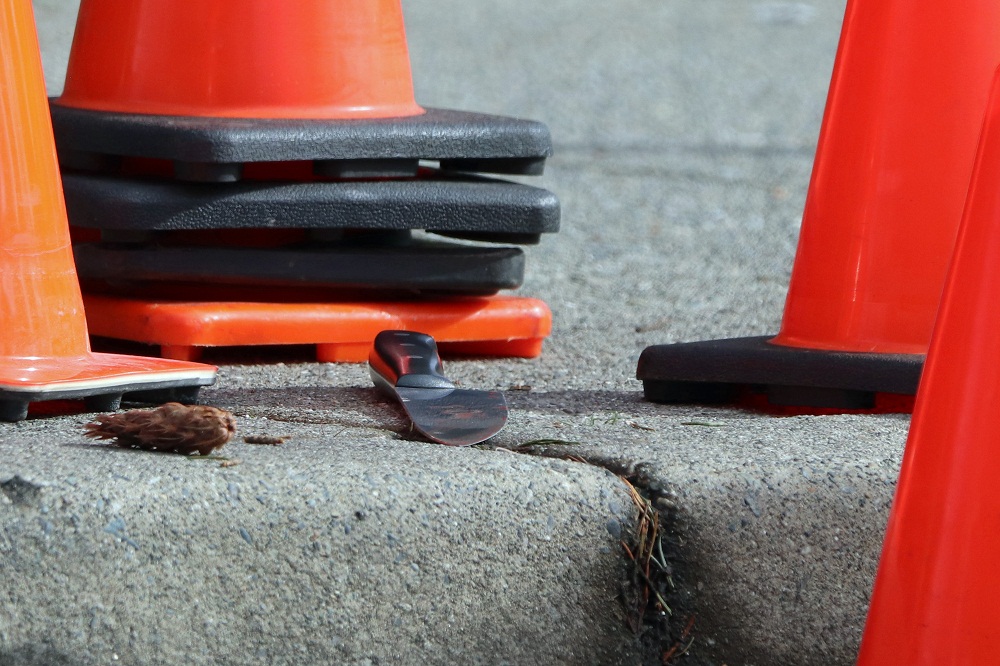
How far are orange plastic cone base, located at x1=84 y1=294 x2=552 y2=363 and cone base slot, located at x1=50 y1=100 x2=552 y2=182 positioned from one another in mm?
220

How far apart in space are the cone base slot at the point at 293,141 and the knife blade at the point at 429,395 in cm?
35

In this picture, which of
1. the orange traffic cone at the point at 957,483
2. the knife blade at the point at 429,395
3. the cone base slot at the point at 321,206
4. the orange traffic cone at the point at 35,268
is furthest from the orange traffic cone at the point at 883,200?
the orange traffic cone at the point at 35,268

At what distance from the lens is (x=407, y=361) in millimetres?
1891

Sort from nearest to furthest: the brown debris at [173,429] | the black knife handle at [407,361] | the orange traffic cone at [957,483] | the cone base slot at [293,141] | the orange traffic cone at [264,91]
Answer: the orange traffic cone at [957,483], the brown debris at [173,429], the black knife handle at [407,361], the cone base slot at [293,141], the orange traffic cone at [264,91]

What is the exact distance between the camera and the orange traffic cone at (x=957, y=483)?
4.18 ft

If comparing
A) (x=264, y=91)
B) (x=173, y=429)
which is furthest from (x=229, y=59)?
(x=173, y=429)

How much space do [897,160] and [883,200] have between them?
59mm

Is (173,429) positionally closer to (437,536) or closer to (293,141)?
(437,536)

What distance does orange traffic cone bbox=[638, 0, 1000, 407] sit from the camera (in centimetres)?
190

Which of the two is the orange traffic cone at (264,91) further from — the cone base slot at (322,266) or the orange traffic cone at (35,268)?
the orange traffic cone at (35,268)

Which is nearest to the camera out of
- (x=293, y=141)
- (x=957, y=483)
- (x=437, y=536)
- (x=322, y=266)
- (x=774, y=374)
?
(x=957, y=483)

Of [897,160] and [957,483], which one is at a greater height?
[897,160]

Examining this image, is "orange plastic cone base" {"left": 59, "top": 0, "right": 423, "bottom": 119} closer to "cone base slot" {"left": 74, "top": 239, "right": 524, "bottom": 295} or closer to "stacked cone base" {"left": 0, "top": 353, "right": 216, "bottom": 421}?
"cone base slot" {"left": 74, "top": 239, "right": 524, "bottom": 295}

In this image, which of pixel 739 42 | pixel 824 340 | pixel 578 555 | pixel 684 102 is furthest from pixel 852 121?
pixel 739 42
